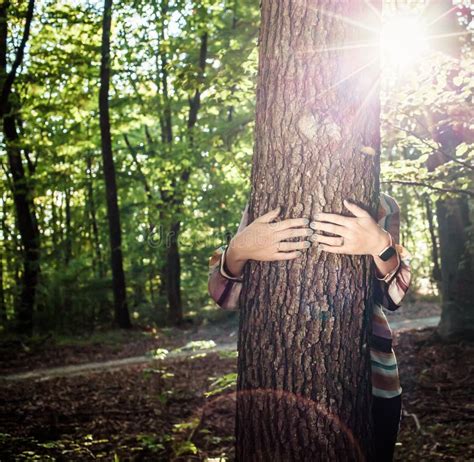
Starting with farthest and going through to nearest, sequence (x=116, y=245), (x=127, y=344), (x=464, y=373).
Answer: (x=116, y=245) → (x=127, y=344) → (x=464, y=373)

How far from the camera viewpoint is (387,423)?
2.80m

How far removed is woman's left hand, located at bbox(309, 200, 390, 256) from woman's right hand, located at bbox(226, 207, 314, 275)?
Answer: 0.06 meters

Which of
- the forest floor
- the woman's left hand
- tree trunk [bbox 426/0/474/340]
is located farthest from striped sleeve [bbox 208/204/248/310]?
tree trunk [bbox 426/0/474/340]

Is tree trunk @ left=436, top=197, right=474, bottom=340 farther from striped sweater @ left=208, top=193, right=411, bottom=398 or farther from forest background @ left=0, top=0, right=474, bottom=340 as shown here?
striped sweater @ left=208, top=193, right=411, bottom=398

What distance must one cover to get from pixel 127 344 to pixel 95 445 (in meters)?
8.53

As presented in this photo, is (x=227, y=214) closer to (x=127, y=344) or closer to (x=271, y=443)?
(x=127, y=344)

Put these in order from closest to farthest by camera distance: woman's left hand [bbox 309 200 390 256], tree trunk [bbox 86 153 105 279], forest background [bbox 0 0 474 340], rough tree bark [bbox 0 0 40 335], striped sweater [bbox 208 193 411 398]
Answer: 1. woman's left hand [bbox 309 200 390 256]
2. striped sweater [bbox 208 193 411 398]
3. forest background [bbox 0 0 474 340]
4. rough tree bark [bbox 0 0 40 335]
5. tree trunk [bbox 86 153 105 279]

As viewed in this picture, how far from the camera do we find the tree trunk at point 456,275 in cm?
855

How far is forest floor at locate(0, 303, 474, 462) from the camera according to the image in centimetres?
484

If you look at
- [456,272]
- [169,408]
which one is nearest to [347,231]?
[169,408]

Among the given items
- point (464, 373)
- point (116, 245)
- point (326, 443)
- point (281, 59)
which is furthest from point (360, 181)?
point (116, 245)

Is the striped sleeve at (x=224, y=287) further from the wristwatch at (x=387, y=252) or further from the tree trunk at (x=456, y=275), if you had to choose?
the tree trunk at (x=456, y=275)

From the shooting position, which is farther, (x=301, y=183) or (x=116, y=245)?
(x=116, y=245)

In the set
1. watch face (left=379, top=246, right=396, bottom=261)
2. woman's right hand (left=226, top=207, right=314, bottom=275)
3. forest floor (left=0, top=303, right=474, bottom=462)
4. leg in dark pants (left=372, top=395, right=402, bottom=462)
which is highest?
woman's right hand (left=226, top=207, right=314, bottom=275)
